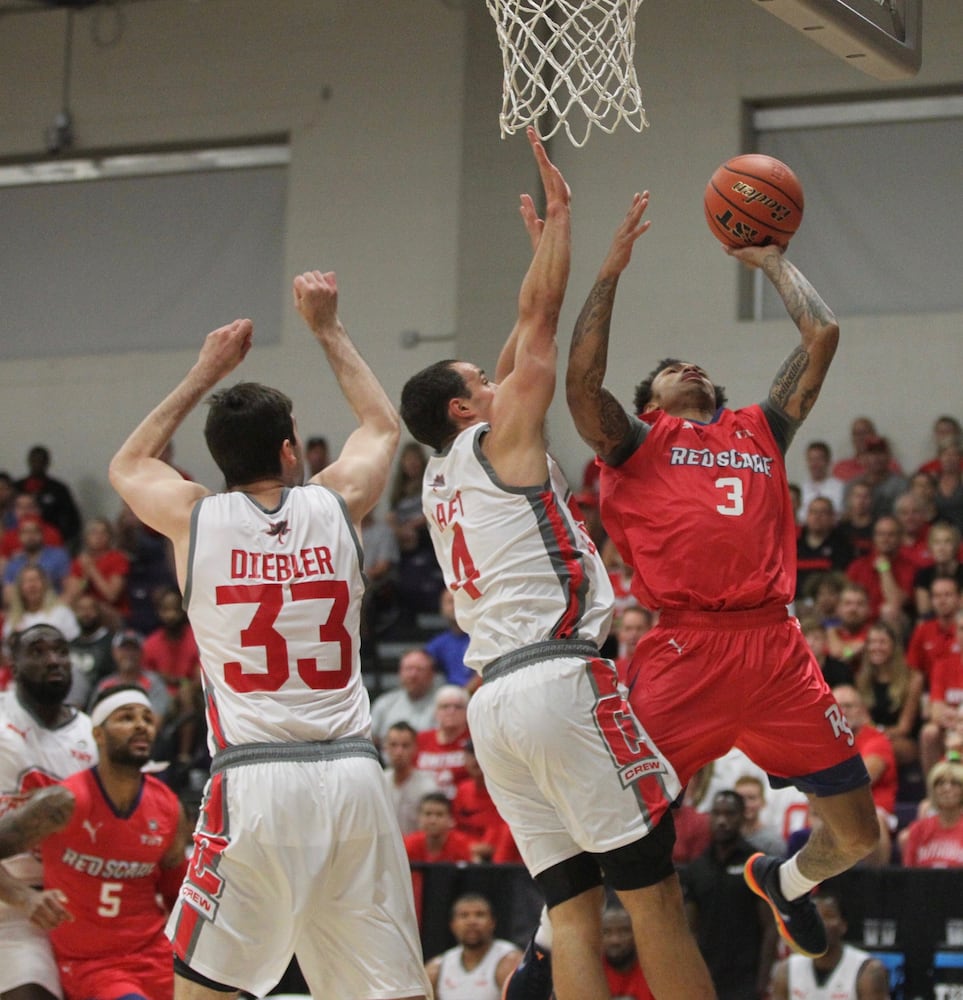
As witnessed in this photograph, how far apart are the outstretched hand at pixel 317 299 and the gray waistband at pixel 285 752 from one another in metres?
1.47

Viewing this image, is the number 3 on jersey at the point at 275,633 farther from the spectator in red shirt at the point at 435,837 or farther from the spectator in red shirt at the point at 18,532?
the spectator in red shirt at the point at 18,532

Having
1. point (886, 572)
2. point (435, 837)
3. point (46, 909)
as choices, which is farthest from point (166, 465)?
point (886, 572)

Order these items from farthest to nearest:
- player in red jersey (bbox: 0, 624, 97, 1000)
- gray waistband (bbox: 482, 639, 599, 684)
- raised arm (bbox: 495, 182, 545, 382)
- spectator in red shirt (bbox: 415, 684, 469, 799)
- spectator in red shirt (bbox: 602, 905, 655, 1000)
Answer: spectator in red shirt (bbox: 415, 684, 469, 799) → spectator in red shirt (bbox: 602, 905, 655, 1000) → player in red jersey (bbox: 0, 624, 97, 1000) → raised arm (bbox: 495, 182, 545, 382) → gray waistband (bbox: 482, 639, 599, 684)

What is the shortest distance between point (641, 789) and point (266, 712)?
49.4 inches

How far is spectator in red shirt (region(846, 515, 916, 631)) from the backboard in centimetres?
647

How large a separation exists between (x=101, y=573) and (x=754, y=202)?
439 inches

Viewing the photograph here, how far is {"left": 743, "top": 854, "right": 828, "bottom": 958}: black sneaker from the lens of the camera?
6625mm

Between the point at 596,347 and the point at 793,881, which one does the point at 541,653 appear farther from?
the point at 793,881

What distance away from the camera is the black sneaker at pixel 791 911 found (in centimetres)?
662

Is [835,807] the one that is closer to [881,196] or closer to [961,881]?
[961,881]

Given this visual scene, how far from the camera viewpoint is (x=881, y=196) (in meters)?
16.0

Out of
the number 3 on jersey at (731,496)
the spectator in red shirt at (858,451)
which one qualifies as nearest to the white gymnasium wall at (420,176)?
the spectator in red shirt at (858,451)

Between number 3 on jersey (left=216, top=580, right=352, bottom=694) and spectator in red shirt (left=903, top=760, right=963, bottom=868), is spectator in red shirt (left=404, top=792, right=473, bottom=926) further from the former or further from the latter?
number 3 on jersey (left=216, top=580, right=352, bottom=694)

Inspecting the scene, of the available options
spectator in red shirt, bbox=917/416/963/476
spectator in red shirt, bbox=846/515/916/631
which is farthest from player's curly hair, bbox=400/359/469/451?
spectator in red shirt, bbox=917/416/963/476
